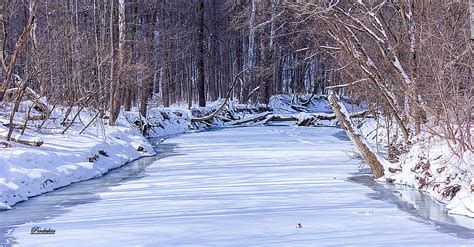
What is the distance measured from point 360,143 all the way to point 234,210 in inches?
257

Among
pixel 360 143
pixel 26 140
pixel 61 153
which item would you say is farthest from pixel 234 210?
pixel 26 140

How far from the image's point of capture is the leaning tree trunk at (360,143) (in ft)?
52.4

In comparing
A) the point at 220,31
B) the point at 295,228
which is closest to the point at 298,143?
the point at 295,228

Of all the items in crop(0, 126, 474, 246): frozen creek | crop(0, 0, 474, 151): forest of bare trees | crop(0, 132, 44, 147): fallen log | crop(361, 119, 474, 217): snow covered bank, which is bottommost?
crop(0, 126, 474, 246): frozen creek

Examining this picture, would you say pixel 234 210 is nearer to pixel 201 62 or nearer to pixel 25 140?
pixel 25 140

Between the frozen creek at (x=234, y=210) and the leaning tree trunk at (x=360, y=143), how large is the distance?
18.1 inches

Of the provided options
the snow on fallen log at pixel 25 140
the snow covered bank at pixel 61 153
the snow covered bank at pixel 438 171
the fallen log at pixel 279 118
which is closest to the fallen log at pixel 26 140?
the snow on fallen log at pixel 25 140

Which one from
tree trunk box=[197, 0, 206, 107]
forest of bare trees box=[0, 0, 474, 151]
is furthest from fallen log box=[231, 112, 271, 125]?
forest of bare trees box=[0, 0, 474, 151]

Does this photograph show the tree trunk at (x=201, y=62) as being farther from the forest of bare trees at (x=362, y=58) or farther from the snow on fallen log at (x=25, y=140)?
the snow on fallen log at (x=25, y=140)

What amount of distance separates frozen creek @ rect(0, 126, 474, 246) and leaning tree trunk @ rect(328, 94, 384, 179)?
46 cm

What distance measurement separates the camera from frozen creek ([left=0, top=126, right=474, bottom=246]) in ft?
28.0

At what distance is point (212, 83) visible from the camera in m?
59.7

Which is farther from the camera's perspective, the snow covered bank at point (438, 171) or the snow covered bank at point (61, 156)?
the snow covered bank at point (61, 156)

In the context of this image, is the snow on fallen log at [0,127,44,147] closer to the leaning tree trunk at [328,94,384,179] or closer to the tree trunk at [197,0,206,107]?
the leaning tree trunk at [328,94,384,179]
